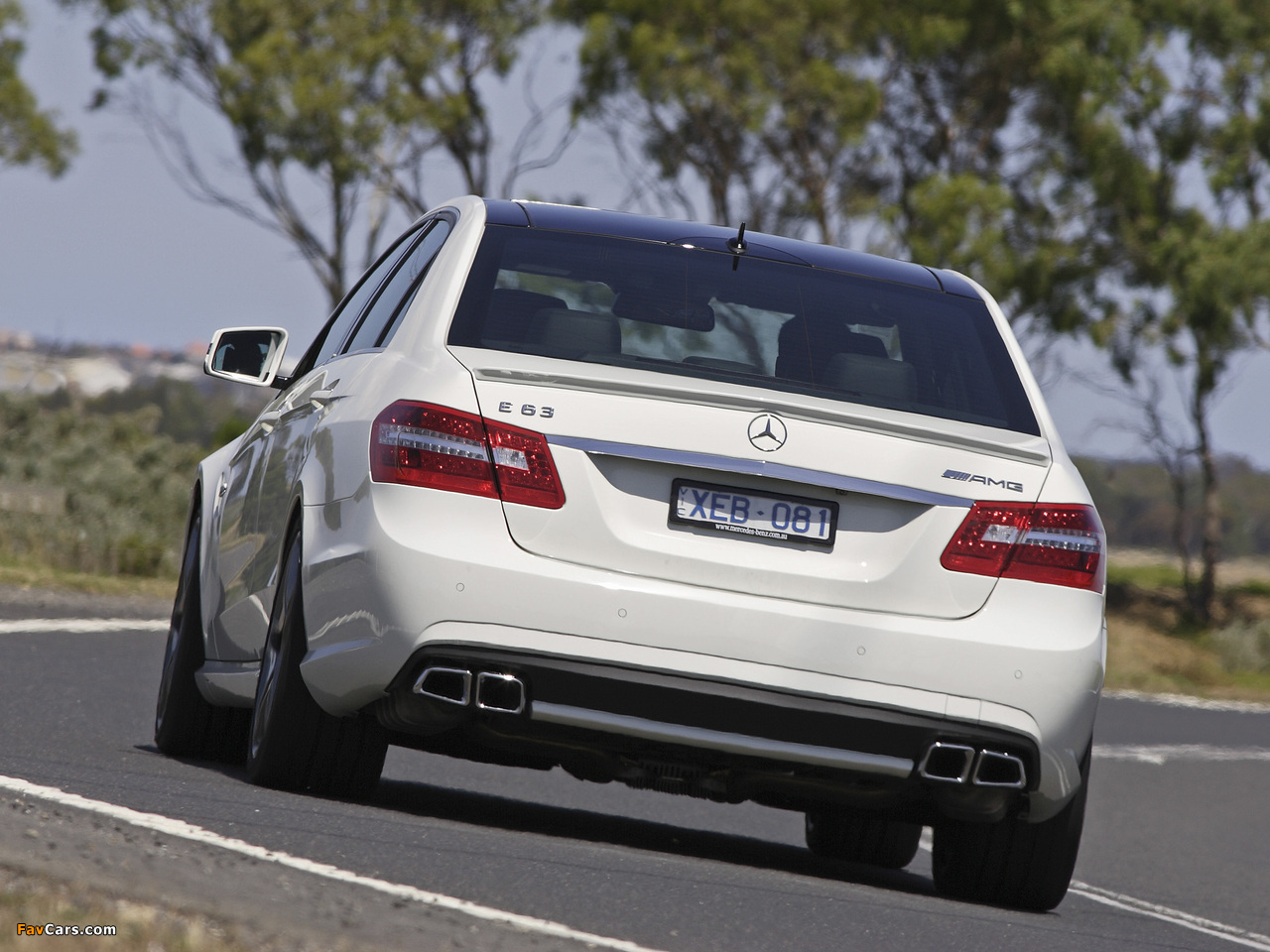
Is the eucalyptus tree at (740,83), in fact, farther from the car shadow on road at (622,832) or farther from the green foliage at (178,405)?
the car shadow on road at (622,832)

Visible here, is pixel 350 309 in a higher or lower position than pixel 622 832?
higher

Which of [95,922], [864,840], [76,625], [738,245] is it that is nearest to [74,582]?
[76,625]

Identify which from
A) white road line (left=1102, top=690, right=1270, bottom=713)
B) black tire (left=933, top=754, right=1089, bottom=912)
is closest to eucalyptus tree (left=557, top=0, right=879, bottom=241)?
white road line (left=1102, top=690, right=1270, bottom=713)

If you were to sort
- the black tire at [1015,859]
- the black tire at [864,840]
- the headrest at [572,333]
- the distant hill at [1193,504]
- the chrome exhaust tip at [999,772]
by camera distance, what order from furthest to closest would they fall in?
the distant hill at [1193,504], the black tire at [864,840], the black tire at [1015,859], the headrest at [572,333], the chrome exhaust tip at [999,772]

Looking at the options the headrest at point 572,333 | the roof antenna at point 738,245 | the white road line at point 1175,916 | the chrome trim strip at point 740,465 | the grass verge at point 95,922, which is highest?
the roof antenna at point 738,245

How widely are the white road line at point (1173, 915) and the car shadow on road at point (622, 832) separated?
33 cm

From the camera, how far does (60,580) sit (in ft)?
52.6

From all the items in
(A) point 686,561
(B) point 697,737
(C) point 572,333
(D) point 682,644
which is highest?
(C) point 572,333

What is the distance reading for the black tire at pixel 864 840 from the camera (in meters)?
7.29

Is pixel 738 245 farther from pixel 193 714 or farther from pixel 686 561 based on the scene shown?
pixel 193 714

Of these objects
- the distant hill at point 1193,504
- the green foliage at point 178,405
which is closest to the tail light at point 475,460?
the distant hill at point 1193,504

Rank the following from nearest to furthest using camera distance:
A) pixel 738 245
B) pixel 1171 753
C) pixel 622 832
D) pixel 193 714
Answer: pixel 738 245
pixel 622 832
pixel 193 714
pixel 1171 753

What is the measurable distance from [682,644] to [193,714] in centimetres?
271

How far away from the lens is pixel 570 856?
5.37 m
